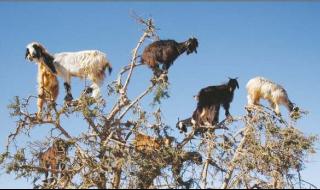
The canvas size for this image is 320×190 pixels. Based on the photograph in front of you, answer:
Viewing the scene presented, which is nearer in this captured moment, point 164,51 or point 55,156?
point 55,156

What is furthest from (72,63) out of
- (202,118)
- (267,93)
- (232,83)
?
(267,93)

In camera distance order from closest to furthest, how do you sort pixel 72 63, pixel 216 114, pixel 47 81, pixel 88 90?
pixel 88 90
pixel 72 63
pixel 216 114
pixel 47 81

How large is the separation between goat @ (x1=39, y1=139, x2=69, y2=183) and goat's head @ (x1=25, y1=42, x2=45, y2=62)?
2.04 metres

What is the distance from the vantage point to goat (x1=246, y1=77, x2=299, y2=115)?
490 inches

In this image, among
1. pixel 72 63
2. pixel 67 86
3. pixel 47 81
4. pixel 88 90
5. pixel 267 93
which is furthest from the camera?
pixel 267 93

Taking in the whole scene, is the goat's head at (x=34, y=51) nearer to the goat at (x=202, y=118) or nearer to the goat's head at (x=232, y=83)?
the goat at (x=202, y=118)

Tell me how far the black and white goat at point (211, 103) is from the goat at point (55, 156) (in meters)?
2.35

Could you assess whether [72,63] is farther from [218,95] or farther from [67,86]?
[218,95]

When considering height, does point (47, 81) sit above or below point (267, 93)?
below

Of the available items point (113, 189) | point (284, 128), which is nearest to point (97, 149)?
point (113, 189)

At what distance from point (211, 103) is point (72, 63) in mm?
2732

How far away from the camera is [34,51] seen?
10422 millimetres

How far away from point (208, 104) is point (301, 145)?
210 centimetres

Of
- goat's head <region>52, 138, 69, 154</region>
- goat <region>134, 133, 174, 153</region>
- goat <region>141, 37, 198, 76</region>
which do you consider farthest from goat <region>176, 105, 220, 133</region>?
goat's head <region>52, 138, 69, 154</region>
